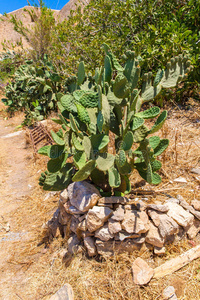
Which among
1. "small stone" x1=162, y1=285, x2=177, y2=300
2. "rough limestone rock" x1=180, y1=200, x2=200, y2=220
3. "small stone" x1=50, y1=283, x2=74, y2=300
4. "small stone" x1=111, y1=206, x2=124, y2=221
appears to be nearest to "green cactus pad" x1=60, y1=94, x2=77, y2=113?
"small stone" x1=111, y1=206, x2=124, y2=221

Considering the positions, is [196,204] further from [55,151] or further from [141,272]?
[55,151]

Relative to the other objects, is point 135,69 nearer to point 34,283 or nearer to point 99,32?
point 34,283

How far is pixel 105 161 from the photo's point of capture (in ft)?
4.97

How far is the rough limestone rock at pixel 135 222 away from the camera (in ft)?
4.87

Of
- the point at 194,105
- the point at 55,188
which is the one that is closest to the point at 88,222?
the point at 55,188

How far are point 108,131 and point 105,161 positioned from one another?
10.9 inches

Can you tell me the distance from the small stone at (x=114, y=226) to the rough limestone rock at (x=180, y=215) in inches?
17.0

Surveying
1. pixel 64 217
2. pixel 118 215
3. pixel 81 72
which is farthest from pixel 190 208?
pixel 81 72

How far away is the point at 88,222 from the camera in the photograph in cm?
152

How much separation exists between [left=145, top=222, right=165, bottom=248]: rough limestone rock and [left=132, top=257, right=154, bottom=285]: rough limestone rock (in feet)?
0.51

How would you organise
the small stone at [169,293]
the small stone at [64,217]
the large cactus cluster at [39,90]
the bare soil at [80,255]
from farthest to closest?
the large cactus cluster at [39,90] → the small stone at [64,217] → the bare soil at [80,255] → the small stone at [169,293]

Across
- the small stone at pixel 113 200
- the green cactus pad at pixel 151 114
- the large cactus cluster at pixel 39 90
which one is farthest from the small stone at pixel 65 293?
the large cactus cluster at pixel 39 90

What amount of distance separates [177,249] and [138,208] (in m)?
0.43

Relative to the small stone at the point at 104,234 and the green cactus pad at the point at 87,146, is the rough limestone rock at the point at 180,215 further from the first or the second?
the green cactus pad at the point at 87,146
